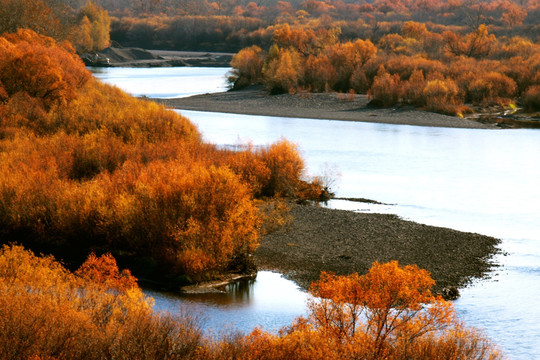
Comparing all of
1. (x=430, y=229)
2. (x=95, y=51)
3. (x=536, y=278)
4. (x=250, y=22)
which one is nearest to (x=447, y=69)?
(x=430, y=229)

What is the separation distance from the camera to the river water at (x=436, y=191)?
17.2 metres

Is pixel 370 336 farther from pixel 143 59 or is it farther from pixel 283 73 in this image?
pixel 143 59

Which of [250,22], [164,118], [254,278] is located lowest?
[254,278]

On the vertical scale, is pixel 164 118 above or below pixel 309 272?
above

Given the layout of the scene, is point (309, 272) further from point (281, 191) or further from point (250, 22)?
point (250, 22)

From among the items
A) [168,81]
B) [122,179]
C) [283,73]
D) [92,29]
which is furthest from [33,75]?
[92,29]

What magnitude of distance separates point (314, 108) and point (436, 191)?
2978cm

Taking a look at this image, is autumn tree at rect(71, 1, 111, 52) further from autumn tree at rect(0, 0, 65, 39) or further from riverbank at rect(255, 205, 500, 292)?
riverbank at rect(255, 205, 500, 292)

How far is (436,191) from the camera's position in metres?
30.0

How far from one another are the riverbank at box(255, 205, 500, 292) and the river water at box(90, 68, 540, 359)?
2.21 feet

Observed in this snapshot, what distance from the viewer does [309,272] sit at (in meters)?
20.2

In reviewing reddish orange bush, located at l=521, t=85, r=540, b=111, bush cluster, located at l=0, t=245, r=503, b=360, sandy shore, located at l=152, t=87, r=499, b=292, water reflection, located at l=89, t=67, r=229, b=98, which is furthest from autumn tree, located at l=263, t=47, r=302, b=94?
bush cluster, located at l=0, t=245, r=503, b=360

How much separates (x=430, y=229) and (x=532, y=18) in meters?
96.0

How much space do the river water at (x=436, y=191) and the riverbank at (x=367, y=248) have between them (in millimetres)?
675
